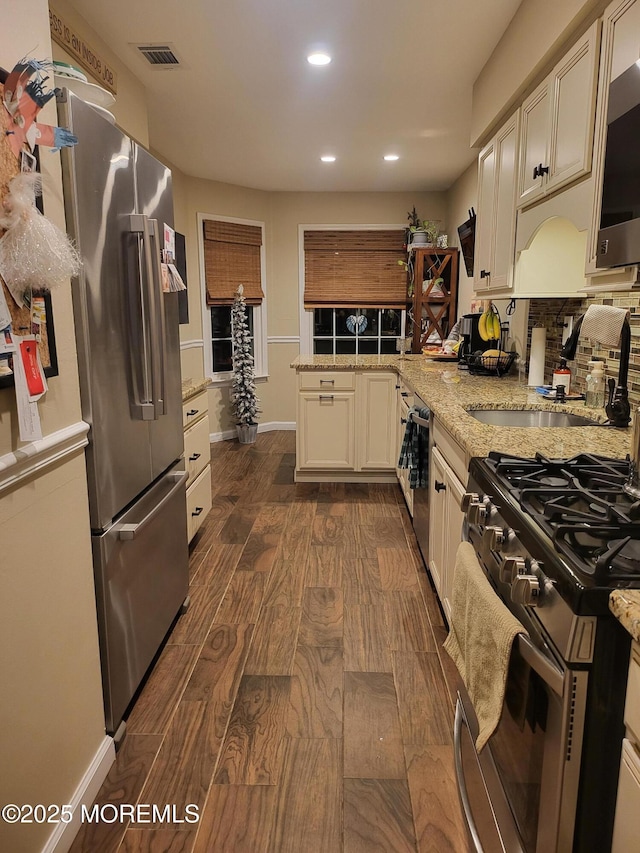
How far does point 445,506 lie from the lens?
2.32m

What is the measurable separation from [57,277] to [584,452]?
145cm

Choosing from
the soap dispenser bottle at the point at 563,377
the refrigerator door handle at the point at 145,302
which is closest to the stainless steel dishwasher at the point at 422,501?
the soap dispenser bottle at the point at 563,377

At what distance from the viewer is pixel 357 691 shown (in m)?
2.02

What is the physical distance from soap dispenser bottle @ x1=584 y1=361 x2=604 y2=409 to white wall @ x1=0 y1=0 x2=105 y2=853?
6.24ft

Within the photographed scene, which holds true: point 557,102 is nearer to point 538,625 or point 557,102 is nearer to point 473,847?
point 538,625

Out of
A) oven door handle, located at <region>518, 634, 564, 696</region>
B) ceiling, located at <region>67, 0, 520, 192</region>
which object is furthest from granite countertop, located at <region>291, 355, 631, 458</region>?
ceiling, located at <region>67, 0, 520, 192</region>

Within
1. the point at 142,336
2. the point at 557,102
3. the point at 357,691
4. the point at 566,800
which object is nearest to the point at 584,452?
the point at 566,800

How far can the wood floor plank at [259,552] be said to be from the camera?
3.04 m

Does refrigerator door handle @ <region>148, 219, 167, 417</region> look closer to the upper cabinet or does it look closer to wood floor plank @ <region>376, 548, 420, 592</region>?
the upper cabinet

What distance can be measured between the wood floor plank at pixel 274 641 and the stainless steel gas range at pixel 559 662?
A: 3.18 feet

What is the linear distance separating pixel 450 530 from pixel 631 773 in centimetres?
138

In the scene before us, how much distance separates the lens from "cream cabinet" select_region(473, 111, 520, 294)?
8.41 ft

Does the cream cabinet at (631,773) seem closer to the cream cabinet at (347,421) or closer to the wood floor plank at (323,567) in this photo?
the wood floor plank at (323,567)

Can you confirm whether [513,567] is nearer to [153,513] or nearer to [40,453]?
[40,453]
